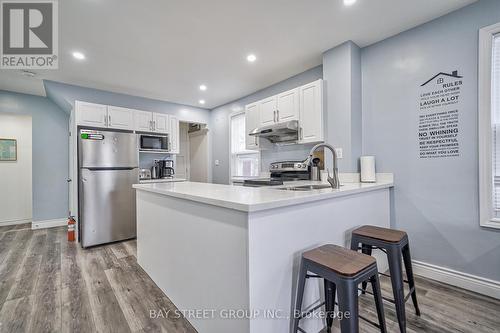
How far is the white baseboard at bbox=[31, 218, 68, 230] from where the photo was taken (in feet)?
13.7

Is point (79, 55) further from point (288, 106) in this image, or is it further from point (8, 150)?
point (8, 150)

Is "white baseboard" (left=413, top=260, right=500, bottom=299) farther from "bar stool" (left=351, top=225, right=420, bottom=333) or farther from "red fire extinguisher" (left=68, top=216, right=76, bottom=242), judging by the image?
"red fire extinguisher" (left=68, top=216, right=76, bottom=242)

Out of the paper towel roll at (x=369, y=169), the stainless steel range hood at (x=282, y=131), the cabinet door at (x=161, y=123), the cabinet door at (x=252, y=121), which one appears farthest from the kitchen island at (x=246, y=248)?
the cabinet door at (x=161, y=123)

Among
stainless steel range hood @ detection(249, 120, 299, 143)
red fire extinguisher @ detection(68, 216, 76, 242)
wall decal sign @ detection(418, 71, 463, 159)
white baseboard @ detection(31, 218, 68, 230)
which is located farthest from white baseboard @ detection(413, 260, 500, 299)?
white baseboard @ detection(31, 218, 68, 230)

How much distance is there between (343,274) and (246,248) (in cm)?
46

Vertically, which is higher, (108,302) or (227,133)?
(227,133)

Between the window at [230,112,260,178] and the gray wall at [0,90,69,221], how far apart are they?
3.46m

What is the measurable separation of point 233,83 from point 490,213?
357 centimetres

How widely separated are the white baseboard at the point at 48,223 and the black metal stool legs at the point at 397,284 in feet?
18.6

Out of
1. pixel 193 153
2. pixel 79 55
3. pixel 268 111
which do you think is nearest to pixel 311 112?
pixel 268 111

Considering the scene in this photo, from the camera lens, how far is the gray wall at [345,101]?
2.55m

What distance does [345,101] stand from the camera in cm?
259

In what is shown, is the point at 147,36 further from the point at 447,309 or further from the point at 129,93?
the point at 447,309

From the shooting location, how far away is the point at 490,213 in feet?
6.07
